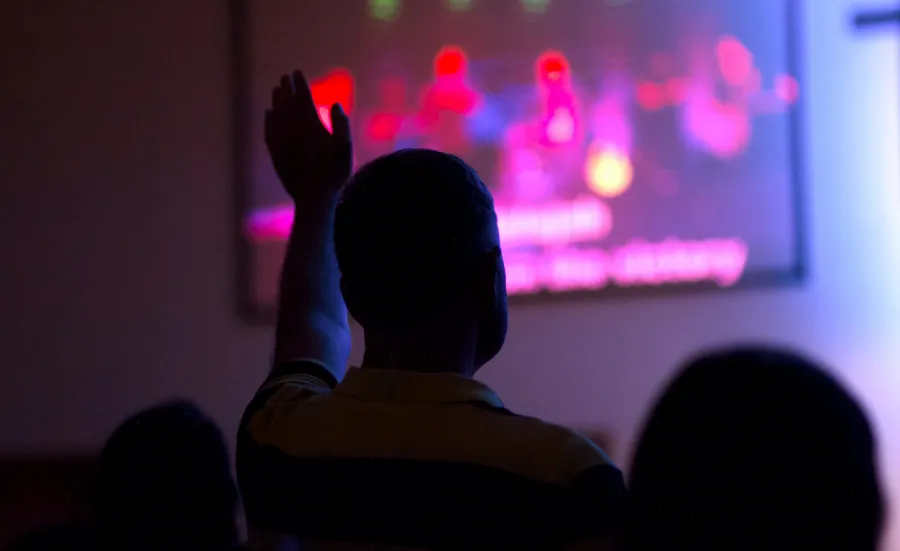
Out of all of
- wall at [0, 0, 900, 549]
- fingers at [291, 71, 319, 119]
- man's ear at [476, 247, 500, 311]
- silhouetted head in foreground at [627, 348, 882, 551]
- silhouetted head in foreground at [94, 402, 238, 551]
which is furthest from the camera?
wall at [0, 0, 900, 549]

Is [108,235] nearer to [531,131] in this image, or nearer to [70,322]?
[70,322]

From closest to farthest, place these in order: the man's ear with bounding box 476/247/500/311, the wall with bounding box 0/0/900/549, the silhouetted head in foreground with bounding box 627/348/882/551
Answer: the silhouetted head in foreground with bounding box 627/348/882/551 → the man's ear with bounding box 476/247/500/311 → the wall with bounding box 0/0/900/549

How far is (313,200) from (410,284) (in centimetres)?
27

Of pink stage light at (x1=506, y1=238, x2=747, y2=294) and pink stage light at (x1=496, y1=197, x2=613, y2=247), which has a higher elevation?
pink stage light at (x1=496, y1=197, x2=613, y2=247)

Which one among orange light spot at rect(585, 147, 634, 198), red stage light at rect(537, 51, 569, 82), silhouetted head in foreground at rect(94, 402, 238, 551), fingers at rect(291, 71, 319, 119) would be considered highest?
red stage light at rect(537, 51, 569, 82)

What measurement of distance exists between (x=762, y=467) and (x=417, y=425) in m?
0.28

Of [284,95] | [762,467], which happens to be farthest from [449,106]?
[762,467]

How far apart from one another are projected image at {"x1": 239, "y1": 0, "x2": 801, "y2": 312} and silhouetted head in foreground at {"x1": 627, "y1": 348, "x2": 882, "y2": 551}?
248cm

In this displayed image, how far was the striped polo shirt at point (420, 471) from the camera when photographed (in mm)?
662

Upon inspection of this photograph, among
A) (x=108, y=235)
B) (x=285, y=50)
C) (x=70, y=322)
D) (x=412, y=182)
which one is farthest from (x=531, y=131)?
(x=412, y=182)

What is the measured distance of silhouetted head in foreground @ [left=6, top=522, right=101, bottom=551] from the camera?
0.93m

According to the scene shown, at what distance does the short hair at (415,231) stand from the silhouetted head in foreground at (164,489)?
31 cm

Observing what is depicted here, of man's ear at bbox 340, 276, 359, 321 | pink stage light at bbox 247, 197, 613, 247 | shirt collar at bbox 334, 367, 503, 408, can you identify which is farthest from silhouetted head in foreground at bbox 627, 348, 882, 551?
pink stage light at bbox 247, 197, 613, 247

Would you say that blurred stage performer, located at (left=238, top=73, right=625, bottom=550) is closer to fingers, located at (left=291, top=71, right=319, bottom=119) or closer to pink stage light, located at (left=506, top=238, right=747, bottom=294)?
fingers, located at (left=291, top=71, right=319, bottom=119)
